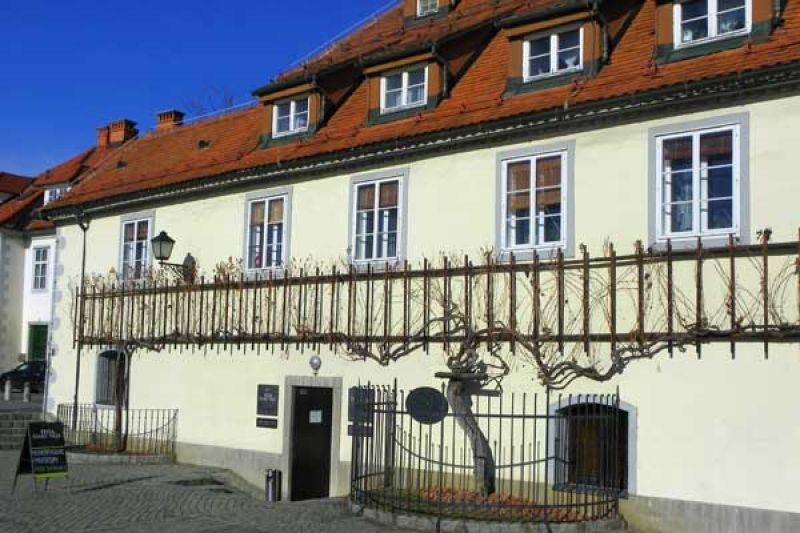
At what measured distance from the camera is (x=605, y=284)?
44.2ft

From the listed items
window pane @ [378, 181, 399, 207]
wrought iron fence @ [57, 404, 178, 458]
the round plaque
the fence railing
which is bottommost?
wrought iron fence @ [57, 404, 178, 458]

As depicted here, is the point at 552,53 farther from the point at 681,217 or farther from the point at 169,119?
the point at 169,119

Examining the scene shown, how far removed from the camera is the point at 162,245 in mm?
20094

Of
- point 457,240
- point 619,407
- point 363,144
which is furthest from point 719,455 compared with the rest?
point 363,144

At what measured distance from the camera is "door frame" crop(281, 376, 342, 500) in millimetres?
17156

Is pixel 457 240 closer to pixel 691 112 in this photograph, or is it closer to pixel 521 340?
pixel 521 340

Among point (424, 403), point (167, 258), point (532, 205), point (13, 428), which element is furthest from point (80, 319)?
point (532, 205)

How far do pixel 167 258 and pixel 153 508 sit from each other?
7250 millimetres

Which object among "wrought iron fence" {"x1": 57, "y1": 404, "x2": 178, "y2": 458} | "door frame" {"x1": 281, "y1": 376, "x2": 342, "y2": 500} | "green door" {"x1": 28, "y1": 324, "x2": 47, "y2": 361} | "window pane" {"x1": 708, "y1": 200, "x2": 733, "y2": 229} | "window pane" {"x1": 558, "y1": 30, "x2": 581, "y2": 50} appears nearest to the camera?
"window pane" {"x1": 708, "y1": 200, "x2": 733, "y2": 229}

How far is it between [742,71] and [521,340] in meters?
4.87

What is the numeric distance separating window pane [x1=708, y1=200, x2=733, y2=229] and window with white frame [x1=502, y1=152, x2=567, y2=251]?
2188 millimetres

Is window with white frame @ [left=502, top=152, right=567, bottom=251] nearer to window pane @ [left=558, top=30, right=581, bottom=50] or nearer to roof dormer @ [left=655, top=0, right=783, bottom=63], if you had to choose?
window pane @ [left=558, top=30, right=581, bottom=50]

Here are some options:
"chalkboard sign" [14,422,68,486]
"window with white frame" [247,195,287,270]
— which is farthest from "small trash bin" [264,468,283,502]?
"window with white frame" [247,195,287,270]

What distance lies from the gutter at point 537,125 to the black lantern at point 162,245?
4.00 ft
